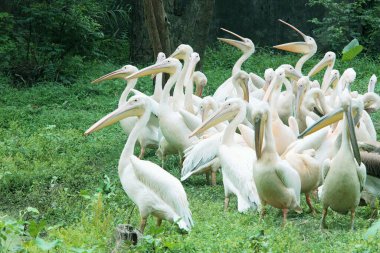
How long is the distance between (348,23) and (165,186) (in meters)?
10.3

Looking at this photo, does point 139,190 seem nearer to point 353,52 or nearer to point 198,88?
point 353,52

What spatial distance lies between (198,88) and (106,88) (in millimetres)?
2761

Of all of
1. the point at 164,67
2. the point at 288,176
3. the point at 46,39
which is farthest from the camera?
the point at 46,39

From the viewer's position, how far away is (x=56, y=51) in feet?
47.9

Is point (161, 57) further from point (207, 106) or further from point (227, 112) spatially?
point (227, 112)

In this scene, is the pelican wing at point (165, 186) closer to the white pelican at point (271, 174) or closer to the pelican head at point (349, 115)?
the white pelican at point (271, 174)

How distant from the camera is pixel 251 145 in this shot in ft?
27.8

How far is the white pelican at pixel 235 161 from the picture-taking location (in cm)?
753

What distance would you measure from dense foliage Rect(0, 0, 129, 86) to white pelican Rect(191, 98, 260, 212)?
20.1ft

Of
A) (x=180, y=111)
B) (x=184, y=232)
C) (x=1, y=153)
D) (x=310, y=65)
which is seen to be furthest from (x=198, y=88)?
(x=184, y=232)

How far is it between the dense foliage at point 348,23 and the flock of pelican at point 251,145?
4.84 meters

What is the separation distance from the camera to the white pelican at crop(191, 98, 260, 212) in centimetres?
753

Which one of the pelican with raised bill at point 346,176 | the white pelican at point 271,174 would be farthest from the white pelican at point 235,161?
the pelican with raised bill at point 346,176

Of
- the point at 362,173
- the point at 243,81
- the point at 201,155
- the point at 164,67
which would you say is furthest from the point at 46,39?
the point at 362,173
